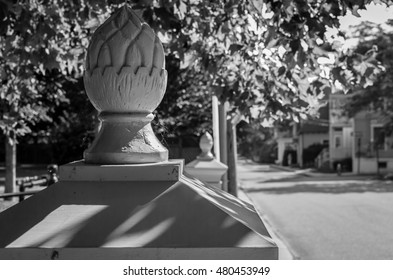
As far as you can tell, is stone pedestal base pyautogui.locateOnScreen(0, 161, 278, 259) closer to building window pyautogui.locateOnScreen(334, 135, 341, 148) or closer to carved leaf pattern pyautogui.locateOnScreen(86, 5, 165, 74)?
carved leaf pattern pyautogui.locateOnScreen(86, 5, 165, 74)

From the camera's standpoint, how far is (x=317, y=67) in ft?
14.8

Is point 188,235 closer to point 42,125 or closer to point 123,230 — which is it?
point 123,230

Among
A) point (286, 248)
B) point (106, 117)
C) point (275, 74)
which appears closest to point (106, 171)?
point (106, 117)

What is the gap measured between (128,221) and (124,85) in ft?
1.44

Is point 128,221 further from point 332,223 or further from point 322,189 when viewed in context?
point 322,189

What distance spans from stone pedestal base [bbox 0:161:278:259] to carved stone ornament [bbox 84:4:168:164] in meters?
0.08

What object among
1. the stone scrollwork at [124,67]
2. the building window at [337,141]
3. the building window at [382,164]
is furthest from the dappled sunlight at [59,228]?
the building window at [337,141]

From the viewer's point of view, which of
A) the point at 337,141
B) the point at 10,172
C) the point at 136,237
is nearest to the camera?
the point at 136,237

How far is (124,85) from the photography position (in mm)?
1399

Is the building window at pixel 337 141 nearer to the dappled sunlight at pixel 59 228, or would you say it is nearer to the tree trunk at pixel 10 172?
the tree trunk at pixel 10 172

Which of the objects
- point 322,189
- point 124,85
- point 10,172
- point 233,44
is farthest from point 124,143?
point 322,189

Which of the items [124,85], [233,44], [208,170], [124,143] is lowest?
[208,170]

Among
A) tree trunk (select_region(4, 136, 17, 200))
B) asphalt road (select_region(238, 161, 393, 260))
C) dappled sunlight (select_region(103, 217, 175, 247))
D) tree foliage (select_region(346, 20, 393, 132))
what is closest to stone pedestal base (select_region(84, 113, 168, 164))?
dappled sunlight (select_region(103, 217, 175, 247))

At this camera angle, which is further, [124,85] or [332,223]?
[332,223]
